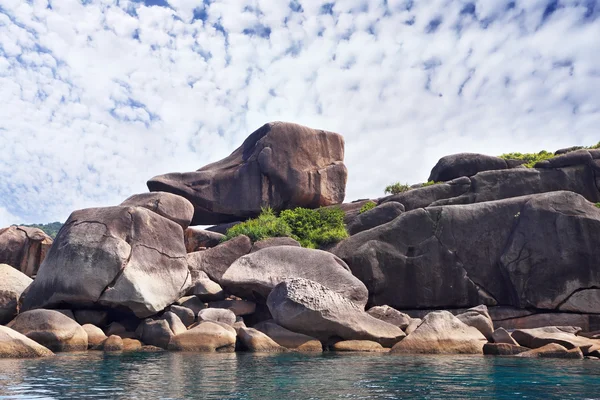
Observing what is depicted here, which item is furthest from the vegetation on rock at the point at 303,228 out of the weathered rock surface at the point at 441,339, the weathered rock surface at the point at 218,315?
the weathered rock surface at the point at 441,339

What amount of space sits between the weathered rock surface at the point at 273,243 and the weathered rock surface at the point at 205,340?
22.2 ft

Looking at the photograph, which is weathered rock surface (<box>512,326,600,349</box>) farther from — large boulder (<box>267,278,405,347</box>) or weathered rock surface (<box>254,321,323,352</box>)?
weathered rock surface (<box>254,321,323,352</box>)

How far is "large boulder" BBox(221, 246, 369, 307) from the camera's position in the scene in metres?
20.0

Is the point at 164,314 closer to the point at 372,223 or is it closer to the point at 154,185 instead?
the point at 372,223

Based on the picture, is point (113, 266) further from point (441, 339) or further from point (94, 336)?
point (441, 339)

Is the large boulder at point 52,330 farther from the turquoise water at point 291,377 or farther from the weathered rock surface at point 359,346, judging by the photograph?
the weathered rock surface at point 359,346

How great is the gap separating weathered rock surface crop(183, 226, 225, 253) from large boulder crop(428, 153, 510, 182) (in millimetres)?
12572

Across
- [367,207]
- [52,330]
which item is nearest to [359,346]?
[52,330]

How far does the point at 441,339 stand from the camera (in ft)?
56.3

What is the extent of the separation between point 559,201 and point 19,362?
1932 centimetres

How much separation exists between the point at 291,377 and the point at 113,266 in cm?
965

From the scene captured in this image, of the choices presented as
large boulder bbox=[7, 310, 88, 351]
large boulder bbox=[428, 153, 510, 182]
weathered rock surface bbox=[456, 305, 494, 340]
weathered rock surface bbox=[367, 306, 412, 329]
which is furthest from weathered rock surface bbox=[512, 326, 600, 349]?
large boulder bbox=[428, 153, 510, 182]

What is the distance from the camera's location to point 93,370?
12125 mm

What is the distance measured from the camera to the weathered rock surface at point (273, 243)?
23730 mm
